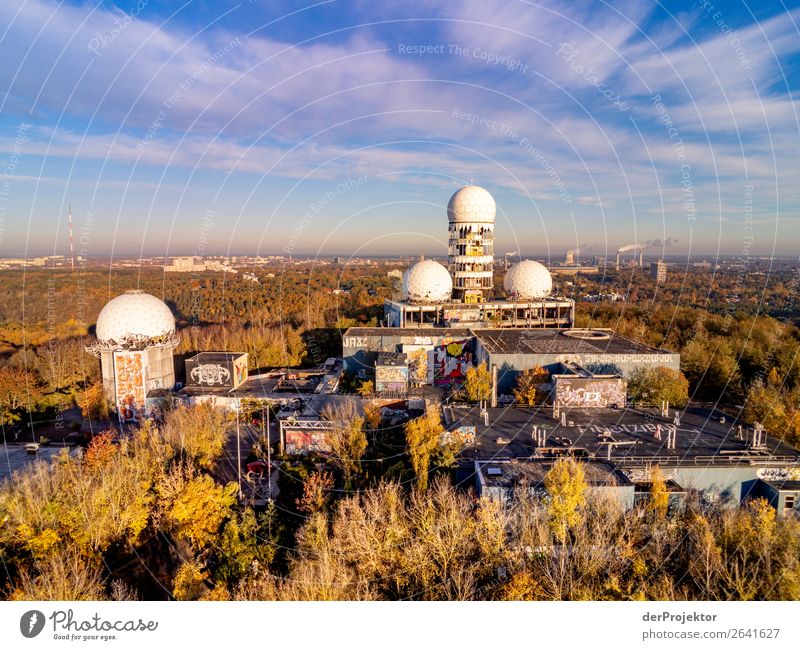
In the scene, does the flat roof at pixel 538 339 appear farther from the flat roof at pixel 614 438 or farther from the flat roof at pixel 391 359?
the flat roof at pixel 614 438

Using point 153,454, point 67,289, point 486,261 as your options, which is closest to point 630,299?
point 486,261

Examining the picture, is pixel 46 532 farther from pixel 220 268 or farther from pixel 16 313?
pixel 220 268

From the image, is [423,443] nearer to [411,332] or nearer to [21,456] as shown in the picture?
[411,332]

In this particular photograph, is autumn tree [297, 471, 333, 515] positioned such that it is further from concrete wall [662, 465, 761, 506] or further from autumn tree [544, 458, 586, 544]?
concrete wall [662, 465, 761, 506]

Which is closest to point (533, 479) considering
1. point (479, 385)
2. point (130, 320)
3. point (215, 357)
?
point (479, 385)

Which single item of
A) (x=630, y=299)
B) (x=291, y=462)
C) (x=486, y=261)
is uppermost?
(x=486, y=261)

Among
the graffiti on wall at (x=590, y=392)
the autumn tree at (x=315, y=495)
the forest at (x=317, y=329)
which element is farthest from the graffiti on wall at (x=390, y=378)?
the forest at (x=317, y=329)

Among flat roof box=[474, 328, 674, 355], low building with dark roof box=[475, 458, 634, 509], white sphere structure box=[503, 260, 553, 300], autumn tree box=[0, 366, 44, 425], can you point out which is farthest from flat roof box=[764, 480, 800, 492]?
autumn tree box=[0, 366, 44, 425]
